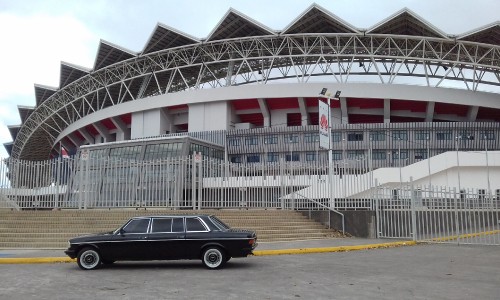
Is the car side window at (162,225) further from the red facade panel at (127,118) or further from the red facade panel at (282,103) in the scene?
the red facade panel at (127,118)

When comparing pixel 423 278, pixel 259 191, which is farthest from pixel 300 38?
pixel 423 278

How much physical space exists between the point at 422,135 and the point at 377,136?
5.21 metres

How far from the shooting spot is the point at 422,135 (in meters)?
54.1

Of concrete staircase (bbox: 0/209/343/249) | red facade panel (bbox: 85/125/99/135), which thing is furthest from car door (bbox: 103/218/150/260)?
red facade panel (bbox: 85/125/99/135)

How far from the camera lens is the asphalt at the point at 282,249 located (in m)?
12.0

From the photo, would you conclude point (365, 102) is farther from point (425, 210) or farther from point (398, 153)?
point (425, 210)

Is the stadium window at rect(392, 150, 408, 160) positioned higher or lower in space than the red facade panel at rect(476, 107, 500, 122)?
lower

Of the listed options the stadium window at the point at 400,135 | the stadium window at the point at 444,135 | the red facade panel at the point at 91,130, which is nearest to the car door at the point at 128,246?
the stadium window at the point at 400,135

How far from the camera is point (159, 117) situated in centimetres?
6266

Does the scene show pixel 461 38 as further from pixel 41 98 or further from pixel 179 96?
pixel 41 98

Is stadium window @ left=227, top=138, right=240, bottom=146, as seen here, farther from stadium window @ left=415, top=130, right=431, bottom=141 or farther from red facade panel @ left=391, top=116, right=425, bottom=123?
stadium window @ left=415, top=130, right=431, bottom=141

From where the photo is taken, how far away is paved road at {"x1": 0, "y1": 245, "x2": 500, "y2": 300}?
7457mm

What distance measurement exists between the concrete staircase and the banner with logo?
3530mm

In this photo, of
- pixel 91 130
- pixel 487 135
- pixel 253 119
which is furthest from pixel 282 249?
pixel 91 130
